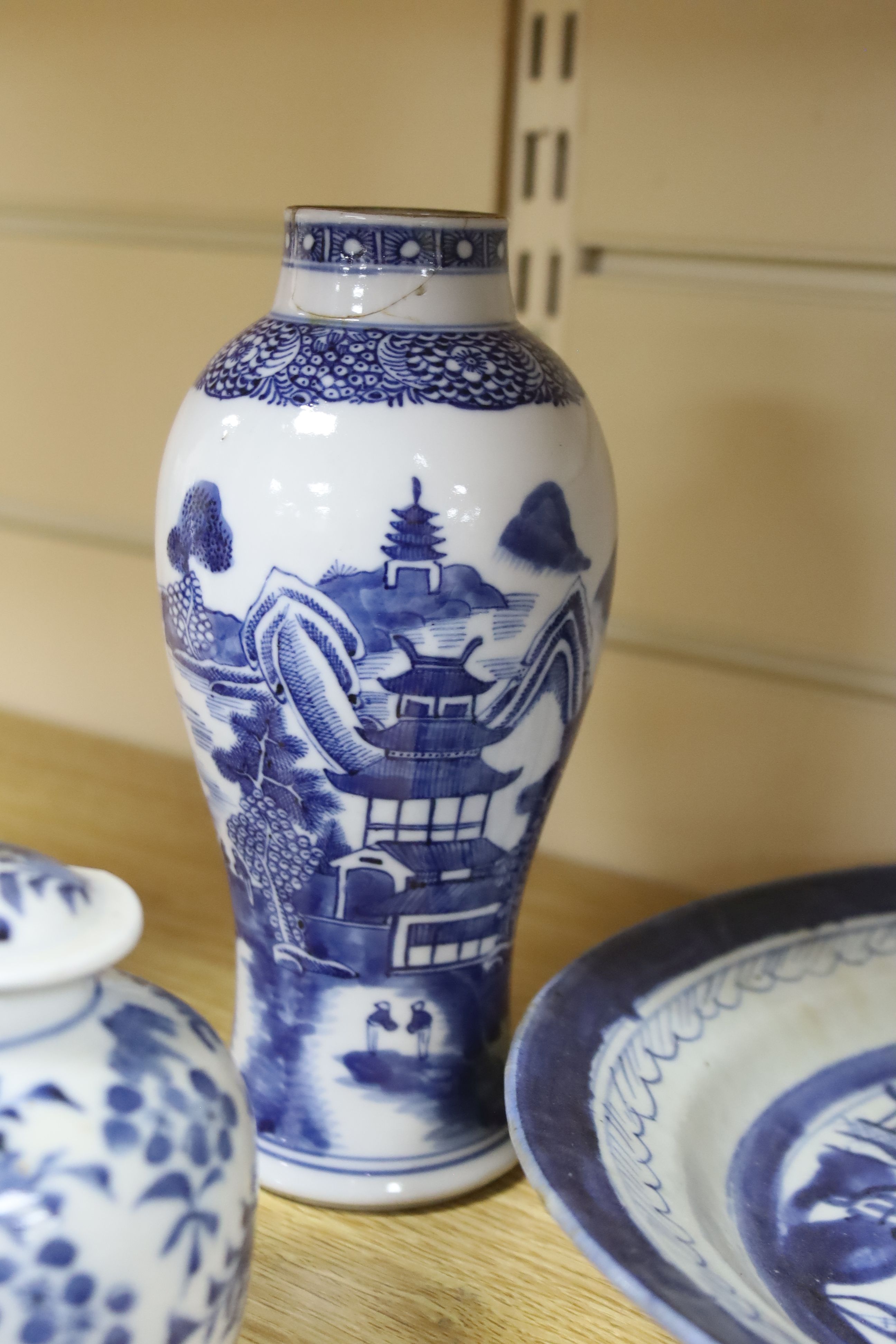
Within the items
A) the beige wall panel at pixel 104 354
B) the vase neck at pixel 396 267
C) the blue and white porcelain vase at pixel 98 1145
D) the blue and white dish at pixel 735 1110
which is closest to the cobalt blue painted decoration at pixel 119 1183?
the blue and white porcelain vase at pixel 98 1145

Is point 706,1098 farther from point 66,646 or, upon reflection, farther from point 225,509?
point 66,646

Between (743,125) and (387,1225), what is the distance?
542mm

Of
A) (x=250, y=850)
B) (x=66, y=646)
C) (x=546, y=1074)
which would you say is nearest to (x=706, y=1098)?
(x=546, y=1074)

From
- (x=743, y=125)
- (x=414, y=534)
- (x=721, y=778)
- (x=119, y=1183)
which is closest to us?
(x=119, y=1183)

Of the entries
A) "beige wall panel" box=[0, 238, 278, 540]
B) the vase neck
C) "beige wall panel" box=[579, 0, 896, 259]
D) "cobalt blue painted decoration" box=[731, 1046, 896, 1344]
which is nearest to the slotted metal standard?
"beige wall panel" box=[579, 0, 896, 259]

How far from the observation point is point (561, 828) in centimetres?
87

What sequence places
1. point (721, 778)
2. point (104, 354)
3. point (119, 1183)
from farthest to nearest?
1. point (104, 354)
2. point (721, 778)
3. point (119, 1183)

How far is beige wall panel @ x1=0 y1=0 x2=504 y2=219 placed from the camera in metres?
0.76

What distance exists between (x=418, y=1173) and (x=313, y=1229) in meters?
0.05

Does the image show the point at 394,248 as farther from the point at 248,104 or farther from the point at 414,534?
the point at 248,104

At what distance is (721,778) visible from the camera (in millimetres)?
798

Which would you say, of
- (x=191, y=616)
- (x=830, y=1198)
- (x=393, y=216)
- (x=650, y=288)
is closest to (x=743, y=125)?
(x=650, y=288)

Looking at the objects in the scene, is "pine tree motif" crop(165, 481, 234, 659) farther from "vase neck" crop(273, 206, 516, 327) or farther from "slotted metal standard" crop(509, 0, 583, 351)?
"slotted metal standard" crop(509, 0, 583, 351)

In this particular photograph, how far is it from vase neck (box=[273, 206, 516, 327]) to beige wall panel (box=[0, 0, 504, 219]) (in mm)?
288
